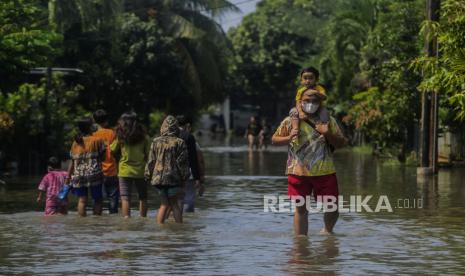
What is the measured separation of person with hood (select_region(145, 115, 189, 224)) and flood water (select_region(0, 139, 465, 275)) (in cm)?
34

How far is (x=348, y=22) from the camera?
47.9 meters

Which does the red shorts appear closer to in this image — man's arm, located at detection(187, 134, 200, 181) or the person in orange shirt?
man's arm, located at detection(187, 134, 200, 181)

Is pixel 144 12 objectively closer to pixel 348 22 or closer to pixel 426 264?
→ pixel 348 22

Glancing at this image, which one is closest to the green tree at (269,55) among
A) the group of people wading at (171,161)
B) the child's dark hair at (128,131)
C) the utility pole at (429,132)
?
the utility pole at (429,132)

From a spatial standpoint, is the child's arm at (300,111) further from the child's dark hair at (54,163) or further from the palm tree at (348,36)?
the palm tree at (348,36)

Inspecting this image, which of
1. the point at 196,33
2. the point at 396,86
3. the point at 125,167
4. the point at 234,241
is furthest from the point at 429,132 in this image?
the point at 196,33

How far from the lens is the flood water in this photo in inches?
432

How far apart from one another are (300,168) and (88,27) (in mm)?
31809

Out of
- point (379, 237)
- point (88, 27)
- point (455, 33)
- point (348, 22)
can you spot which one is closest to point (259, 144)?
point (348, 22)

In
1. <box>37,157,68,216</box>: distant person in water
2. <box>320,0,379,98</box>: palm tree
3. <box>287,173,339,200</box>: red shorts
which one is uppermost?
<box>320,0,379,98</box>: palm tree

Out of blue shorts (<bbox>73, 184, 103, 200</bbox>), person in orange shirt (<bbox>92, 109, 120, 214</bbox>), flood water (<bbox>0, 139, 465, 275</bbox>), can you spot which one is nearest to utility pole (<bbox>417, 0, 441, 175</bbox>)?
flood water (<bbox>0, 139, 465, 275</bbox>)

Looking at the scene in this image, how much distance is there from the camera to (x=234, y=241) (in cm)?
1313

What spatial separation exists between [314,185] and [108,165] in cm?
450

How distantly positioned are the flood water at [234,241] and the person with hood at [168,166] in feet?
1.12
